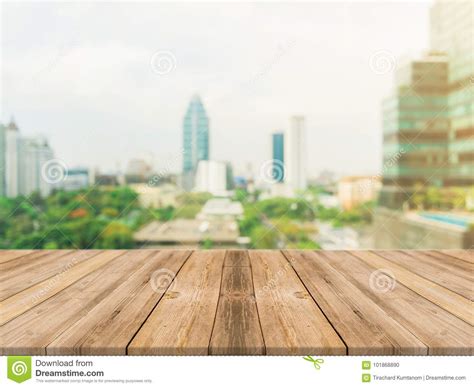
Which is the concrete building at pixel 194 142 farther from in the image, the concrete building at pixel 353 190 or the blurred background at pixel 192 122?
the concrete building at pixel 353 190

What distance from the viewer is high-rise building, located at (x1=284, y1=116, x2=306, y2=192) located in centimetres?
306

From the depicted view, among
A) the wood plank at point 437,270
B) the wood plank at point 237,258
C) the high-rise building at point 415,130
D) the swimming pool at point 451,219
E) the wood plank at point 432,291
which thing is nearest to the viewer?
the wood plank at point 432,291

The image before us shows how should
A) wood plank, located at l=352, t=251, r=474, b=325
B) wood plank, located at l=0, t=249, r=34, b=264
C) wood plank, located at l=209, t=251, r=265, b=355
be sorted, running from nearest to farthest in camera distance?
wood plank, located at l=209, t=251, r=265, b=355, wood plank, located at l=352, t=251, r=474, b=325, wood plank, located at l=0, t=249, r=34, b=264

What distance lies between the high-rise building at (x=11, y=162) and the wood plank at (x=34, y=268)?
1247 mm

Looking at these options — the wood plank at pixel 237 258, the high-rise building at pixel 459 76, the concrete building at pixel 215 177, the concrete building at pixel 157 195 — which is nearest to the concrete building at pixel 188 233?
the concrete building at pixel 157 195

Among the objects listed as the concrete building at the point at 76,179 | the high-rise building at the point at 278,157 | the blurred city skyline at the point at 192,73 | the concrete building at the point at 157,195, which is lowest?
the concrete building at the point at 157,195

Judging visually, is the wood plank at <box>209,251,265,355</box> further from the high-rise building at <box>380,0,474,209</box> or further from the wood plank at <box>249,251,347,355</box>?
the high-rise building at <box>380,0,474,209</box>

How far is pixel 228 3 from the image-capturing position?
3.18 m

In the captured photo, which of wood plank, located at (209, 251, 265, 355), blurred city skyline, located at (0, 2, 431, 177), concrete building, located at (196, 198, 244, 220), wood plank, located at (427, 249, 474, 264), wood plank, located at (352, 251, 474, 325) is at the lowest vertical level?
wood plank, located at (352, 251, 474, 325)

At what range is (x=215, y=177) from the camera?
9.78 ft

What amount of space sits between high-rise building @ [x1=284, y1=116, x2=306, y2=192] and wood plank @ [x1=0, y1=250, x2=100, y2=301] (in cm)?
155

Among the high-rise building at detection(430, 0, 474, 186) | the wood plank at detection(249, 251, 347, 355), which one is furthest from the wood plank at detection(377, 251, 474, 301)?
the high-rise building at detection(430, 0, 474, 186)

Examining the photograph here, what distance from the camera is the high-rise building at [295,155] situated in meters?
3.06

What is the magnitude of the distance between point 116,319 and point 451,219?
4.08 metres
